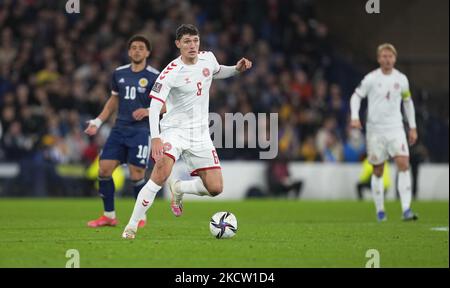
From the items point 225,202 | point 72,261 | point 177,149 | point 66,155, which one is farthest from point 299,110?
point 72,261

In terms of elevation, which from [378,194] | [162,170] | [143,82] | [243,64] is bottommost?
[378,194]

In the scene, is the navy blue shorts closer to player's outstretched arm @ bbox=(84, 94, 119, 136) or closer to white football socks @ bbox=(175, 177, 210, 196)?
player's outstretched arm @ bbox=(84, 94, 119, 136)

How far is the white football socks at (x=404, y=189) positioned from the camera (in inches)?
558

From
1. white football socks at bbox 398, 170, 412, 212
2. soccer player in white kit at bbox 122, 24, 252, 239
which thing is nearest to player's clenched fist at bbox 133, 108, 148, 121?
soccer player in white kit at bbox 122, 24, 252, 239

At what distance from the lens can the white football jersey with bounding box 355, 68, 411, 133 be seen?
14.4 metres

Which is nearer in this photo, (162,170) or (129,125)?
(162,170)

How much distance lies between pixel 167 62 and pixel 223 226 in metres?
13.9

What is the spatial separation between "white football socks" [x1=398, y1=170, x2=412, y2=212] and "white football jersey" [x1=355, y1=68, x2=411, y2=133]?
721mm

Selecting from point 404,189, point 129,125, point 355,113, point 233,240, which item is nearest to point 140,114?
point 129,125

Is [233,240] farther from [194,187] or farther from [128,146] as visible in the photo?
[128,146]

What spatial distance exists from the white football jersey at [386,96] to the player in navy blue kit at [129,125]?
3667 mm

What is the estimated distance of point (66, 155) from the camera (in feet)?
72.9

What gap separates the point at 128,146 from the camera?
12.7m

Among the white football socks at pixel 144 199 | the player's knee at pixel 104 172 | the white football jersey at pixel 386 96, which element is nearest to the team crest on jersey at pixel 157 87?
the white football socks at pixel 144 199
